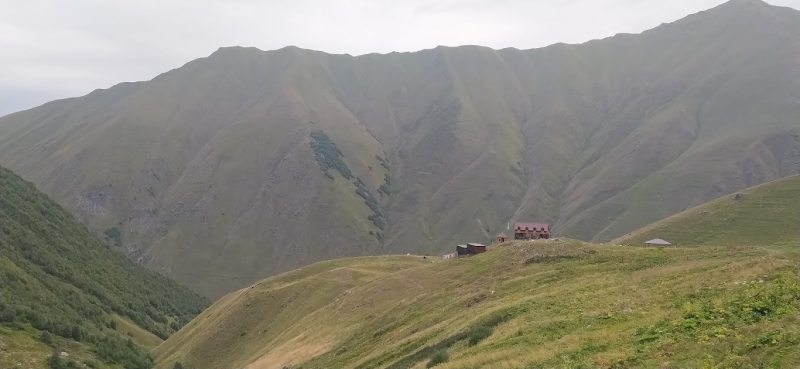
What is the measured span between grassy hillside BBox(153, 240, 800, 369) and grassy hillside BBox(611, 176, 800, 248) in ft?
110

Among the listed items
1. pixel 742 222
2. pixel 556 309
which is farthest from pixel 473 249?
pixel 742 222

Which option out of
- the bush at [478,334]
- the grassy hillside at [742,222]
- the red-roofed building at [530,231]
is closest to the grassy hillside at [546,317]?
the bush at [478,334]

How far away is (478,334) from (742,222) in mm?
67908

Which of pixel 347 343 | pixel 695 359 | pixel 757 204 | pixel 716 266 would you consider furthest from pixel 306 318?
pixel 757 204

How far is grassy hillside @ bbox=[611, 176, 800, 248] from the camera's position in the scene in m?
74.1

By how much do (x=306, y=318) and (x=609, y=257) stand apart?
132 ft

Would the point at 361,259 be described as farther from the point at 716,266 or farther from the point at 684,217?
the point at 716,266

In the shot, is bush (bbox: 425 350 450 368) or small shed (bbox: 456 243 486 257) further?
small shed (bbox: 456 243 486 257)

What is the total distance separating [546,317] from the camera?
100ft

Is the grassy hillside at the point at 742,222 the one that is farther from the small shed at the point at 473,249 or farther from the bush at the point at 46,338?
the bush at the point at 46,338

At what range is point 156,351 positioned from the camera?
93812mm

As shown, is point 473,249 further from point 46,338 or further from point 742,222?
point 46,338

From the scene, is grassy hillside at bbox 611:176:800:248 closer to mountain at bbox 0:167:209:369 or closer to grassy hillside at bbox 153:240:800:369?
grassy hillside at bbox 153:240:800:369

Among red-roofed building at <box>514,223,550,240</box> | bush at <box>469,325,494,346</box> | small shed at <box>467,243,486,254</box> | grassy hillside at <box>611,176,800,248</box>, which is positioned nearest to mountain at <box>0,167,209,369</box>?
bush at <box>469,325,494,346</box>
